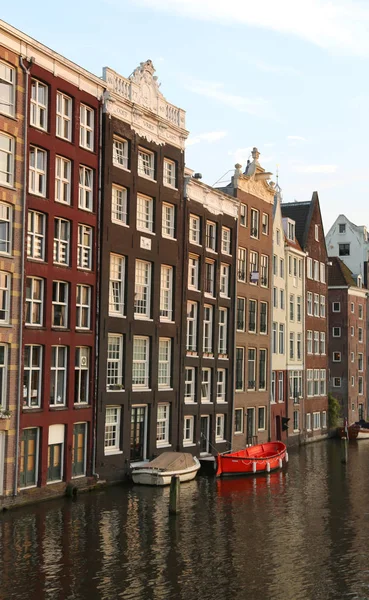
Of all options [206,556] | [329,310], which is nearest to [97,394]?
[206,556]

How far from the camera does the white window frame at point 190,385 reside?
5359cm

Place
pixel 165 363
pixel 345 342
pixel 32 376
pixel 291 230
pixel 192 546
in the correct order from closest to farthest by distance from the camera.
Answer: pixel 192 546 → pixel 32 376 → pixel 165 363 → pixel 291 230 → pixel 345 342

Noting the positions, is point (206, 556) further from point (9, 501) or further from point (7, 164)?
point (7, 164)

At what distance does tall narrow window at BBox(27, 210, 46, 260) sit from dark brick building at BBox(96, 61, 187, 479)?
5.03 meters

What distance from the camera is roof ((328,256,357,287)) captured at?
9181 cm

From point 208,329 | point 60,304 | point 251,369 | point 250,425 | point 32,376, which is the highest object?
point 60,304

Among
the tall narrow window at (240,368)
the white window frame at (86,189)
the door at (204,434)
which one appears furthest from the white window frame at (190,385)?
the white window frame at (86,189)

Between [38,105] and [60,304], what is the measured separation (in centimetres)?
964

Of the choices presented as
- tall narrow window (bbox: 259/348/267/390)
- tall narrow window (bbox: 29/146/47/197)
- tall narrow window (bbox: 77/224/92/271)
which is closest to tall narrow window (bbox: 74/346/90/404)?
tall narrow window (bbox: 77/224/92/271)

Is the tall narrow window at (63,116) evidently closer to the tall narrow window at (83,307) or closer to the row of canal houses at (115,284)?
the row of canal houses at (115,284)

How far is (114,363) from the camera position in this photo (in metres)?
45.3

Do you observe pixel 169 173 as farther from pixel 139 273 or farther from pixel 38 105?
pixel 38 105

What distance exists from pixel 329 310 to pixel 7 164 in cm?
6030

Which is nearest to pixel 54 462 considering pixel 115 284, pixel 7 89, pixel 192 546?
pixel 115 284
